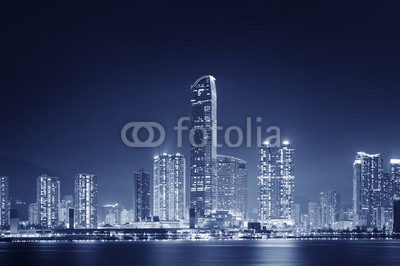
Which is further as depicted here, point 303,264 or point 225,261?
point 225,261

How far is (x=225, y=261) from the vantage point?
474 ft

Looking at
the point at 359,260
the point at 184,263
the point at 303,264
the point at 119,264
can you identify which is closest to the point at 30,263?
the point at 119,264

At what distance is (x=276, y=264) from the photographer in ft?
440

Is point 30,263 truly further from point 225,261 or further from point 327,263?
point 327,263

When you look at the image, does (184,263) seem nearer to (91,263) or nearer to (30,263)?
(91,263)

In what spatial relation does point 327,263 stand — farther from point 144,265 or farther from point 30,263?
point 30,263

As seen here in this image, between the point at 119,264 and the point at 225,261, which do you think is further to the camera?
the point at 225,261

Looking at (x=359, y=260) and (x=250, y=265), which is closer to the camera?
(x=250, y=265)

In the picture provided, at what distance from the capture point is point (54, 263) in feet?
450

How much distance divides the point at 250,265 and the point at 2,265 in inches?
1520

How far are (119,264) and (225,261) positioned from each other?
20155mm

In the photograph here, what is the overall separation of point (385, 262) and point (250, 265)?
76.5ft

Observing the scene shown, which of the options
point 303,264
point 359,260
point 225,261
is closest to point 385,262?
point 359,260

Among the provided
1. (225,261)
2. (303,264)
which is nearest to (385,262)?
(303,264)
